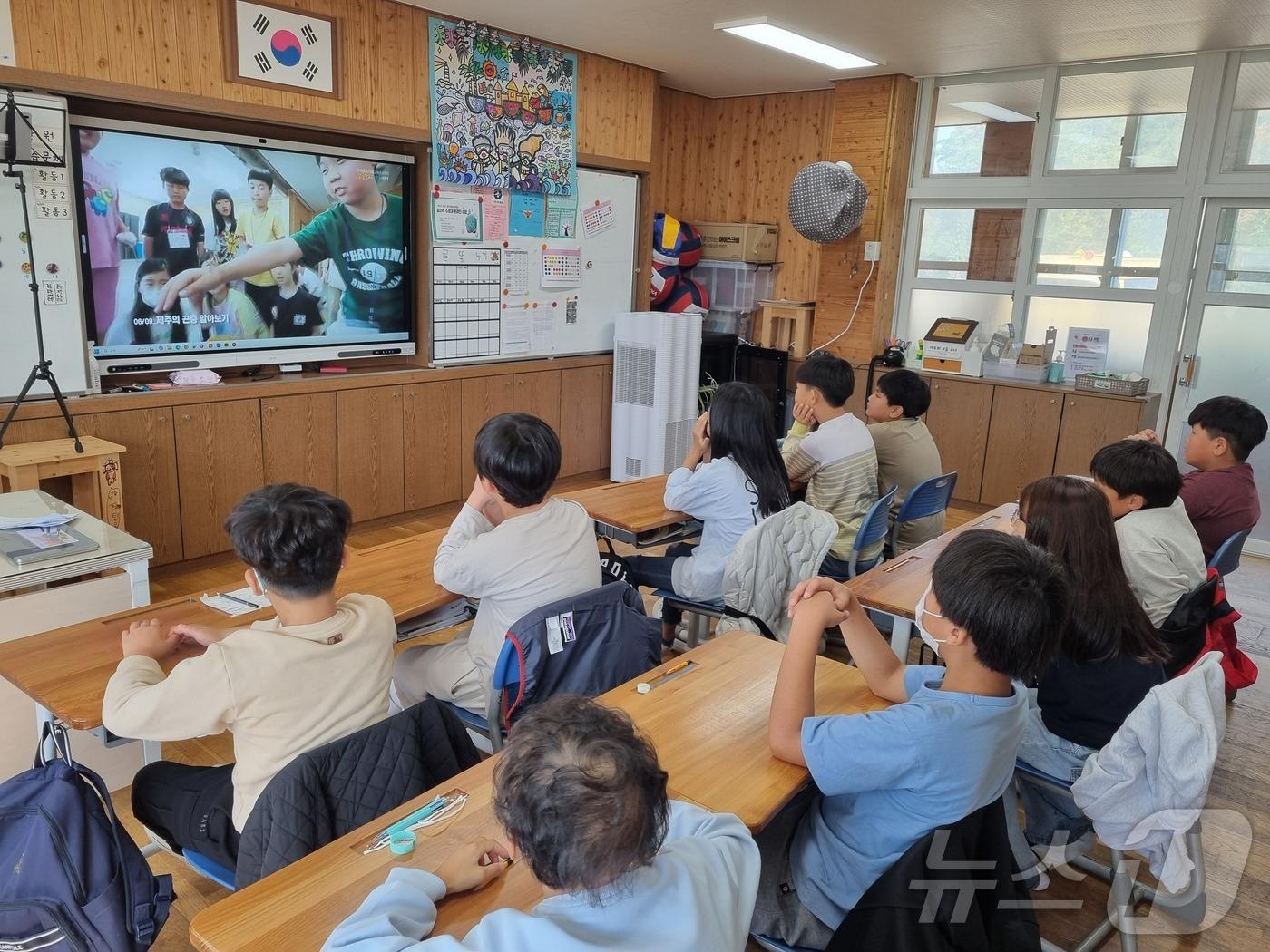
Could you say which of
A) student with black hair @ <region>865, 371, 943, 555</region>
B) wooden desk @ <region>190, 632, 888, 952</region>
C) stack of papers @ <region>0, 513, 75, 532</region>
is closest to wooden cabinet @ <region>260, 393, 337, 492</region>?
stack of papers @ <region>0, 513, 75, 532</region>

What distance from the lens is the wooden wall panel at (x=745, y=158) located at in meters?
7.00

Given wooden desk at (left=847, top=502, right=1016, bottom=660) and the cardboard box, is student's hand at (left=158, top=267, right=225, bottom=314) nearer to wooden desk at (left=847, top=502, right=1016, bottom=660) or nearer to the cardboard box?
wooden desk at (left=847, top=502, right=1016, bottom=660)

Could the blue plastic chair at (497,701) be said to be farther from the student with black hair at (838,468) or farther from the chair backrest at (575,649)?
the student with black hair at (838,468)

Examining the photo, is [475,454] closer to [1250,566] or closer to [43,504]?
[43,504]

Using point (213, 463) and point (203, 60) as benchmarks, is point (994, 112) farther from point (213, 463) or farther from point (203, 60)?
point (213, 463)

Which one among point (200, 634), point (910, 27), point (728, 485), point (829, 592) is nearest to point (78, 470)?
point (200, 634)

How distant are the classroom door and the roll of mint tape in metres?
5.58

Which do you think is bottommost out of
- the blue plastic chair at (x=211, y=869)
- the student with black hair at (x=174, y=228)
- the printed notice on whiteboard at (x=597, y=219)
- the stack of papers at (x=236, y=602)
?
the blue plastic chair at (x=211, y=869)

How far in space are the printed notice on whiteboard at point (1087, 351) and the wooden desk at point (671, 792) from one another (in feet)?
15.0

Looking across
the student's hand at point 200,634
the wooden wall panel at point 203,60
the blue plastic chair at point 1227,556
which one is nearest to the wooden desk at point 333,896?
the student's hand at point 200,634

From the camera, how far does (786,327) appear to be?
7.00m

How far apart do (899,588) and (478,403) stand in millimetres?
3459

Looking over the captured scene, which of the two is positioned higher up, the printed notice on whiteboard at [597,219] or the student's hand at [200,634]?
the printed notice on whiteboard at [597,219]

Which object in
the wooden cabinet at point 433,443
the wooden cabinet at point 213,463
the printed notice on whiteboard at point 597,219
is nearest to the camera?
the wooden cabinet at point 213,463
